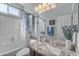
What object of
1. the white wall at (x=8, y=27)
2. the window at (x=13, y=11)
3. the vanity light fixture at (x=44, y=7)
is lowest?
the white wall at (x=8, y=27)

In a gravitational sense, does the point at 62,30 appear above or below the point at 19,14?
below

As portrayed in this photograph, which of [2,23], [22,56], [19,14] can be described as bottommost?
[22,56]

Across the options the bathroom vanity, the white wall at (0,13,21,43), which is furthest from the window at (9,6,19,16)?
the bathroom vanity

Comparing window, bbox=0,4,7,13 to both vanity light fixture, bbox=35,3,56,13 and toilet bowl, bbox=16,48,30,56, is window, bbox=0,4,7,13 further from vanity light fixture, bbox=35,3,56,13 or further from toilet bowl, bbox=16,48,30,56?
toilet bowl, bbox=16,48,30,56

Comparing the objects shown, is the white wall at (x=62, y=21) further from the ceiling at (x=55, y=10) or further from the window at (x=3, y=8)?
the window at (x=3, y=8)

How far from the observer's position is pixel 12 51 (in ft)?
4.68

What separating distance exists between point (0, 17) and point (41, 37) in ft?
2.05

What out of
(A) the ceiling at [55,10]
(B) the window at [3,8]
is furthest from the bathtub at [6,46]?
(A) the ceiling at [55,10]

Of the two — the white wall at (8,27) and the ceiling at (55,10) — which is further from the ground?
the ceiling at (55,10)

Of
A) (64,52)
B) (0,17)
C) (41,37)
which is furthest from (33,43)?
(0,17)

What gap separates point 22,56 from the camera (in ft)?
4.65

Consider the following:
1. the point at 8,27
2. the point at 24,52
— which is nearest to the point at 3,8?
the point at 8,27

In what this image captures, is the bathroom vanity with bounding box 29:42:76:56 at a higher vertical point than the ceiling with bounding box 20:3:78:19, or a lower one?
lower

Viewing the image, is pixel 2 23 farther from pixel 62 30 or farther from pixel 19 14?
pixel 62 30
